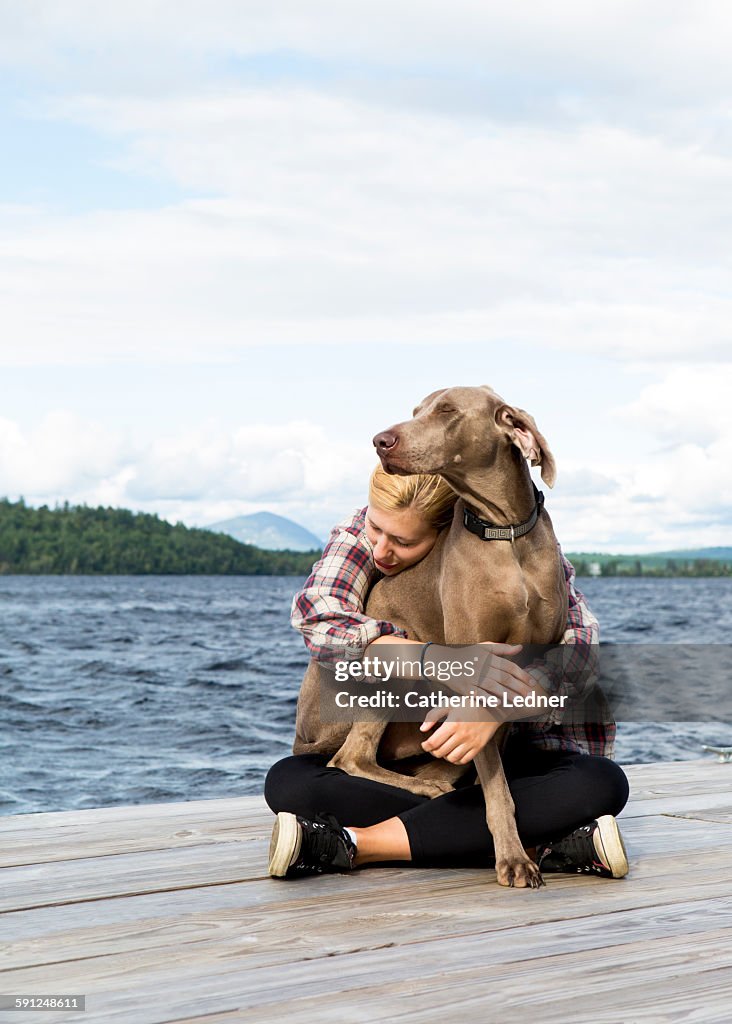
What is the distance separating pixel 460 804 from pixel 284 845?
58cm

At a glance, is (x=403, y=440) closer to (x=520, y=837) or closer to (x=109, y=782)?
(x=520, y=837)

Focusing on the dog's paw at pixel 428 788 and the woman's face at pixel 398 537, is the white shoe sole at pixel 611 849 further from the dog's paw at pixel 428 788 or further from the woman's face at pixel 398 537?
the woman's face at pixel 398 537

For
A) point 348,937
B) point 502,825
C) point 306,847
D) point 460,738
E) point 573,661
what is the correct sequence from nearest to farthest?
point 348,937
point 460,738
point 502,825
point 306,847
point 573,661

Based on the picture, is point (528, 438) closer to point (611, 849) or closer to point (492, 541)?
point (492, 541)

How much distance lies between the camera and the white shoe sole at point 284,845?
3.53 meters

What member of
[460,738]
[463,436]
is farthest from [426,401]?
[460,738]

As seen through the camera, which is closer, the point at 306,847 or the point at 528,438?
the point at 528,438

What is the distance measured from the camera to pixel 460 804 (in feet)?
12.0

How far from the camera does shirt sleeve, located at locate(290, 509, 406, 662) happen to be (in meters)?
3.61

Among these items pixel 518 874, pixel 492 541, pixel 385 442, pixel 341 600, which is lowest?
pixel 518 874

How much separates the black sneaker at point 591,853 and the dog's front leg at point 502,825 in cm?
18

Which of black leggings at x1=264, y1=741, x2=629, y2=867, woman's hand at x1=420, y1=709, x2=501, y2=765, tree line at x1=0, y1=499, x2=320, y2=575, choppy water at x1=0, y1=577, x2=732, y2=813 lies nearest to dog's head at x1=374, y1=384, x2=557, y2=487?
woman's hand at x1=420, y1=709, x2=501, y2=765

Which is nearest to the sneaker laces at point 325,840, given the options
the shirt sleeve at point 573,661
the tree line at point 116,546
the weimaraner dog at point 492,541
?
the weimaraner dog at point 492,541

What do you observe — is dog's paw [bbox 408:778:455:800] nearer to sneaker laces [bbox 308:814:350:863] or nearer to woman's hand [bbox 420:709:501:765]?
sneaker laces [bbox 308:814:350:863]
